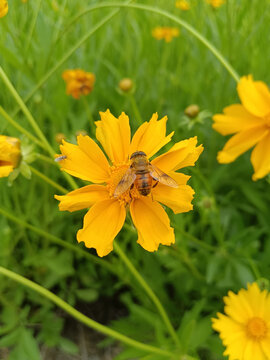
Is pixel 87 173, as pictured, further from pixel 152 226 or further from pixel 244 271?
pixel 244 271

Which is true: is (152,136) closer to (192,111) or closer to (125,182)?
(125,182)

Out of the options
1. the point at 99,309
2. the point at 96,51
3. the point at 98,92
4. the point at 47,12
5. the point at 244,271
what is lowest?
the point at 99,309

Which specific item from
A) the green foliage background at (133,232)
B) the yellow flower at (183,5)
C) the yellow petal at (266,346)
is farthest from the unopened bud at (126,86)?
the yellow flower at (183,5)

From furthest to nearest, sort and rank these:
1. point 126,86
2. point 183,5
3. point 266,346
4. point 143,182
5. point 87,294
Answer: point 183,5 → point 87,294 → point 126,86 → point 266,346 → point 143,182

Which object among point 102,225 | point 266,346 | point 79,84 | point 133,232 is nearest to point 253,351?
point 266,346

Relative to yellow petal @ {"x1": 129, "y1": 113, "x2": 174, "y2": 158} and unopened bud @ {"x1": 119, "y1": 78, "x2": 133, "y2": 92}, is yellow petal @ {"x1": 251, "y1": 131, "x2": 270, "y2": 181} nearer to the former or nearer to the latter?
yellow petal @ {"x1": 129, "y1": 113, "x2": 174, "y2": 158}

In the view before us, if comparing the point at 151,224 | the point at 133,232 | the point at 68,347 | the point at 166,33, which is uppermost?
the point at 166,33

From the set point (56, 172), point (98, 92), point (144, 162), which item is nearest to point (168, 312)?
point (56, 172)
